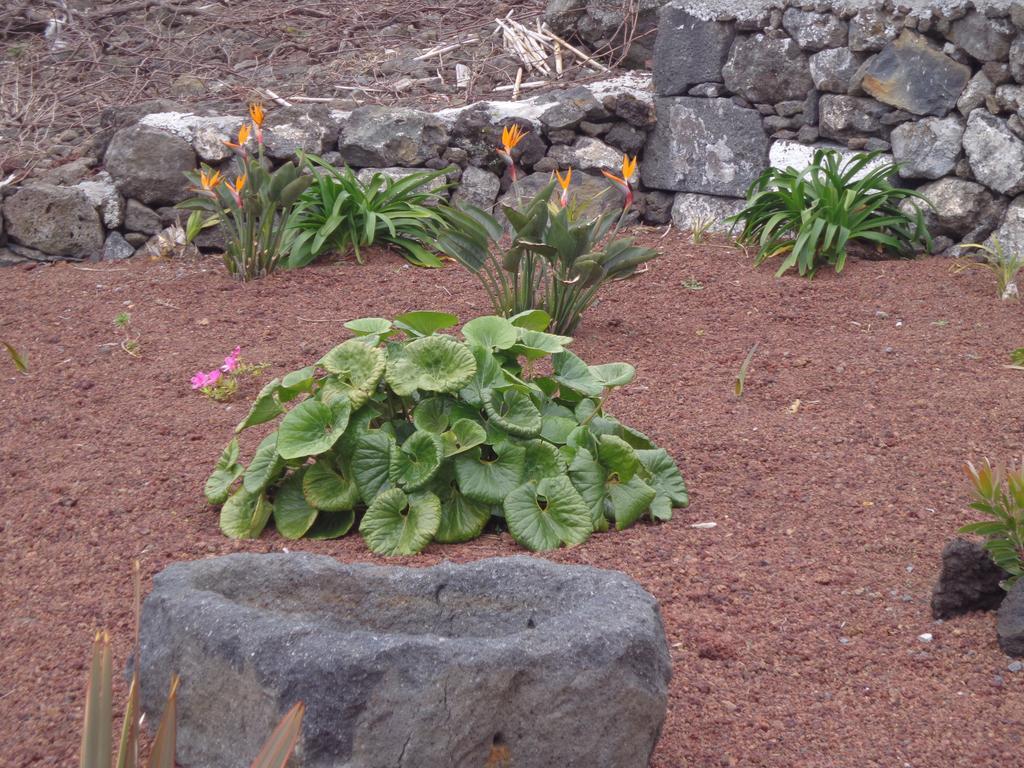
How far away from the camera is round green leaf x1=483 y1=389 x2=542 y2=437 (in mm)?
3146

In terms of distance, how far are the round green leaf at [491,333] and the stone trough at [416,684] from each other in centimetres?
122

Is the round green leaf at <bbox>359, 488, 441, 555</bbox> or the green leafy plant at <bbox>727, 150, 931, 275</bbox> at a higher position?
the round green leaf at <bbox>359, 488, 441, 555</bbox>

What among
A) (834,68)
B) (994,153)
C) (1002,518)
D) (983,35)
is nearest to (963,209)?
(994,153)

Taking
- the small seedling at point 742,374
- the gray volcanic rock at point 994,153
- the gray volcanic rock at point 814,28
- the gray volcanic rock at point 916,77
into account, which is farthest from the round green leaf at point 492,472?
the gray volcanic rock at point 814,28

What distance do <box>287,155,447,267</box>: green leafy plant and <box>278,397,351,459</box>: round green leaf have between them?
327 centimetres

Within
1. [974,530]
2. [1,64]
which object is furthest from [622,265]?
[1,64]

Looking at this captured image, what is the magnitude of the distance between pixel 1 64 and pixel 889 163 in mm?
6378

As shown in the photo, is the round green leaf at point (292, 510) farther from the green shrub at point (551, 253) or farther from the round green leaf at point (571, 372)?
the green shrub at point (551, 253)

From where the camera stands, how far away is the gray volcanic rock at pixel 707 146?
22.9 ft

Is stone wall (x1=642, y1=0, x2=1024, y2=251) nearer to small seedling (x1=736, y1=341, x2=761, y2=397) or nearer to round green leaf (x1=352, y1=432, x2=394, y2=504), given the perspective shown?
small seedling (x1=736, y1=341, x2=761, y2=397)

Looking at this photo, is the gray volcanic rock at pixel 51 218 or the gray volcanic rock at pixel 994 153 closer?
the gray volcanic rock at pixel 994 153

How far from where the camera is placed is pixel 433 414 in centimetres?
318

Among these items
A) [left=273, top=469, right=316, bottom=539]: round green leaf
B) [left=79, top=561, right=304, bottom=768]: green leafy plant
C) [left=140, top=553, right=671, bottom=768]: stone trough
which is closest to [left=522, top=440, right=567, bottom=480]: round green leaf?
[left=273, top=469, right=316, bottom=539]: round green leaf

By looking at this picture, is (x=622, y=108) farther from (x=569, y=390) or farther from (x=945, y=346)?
(x=569, y=390)
